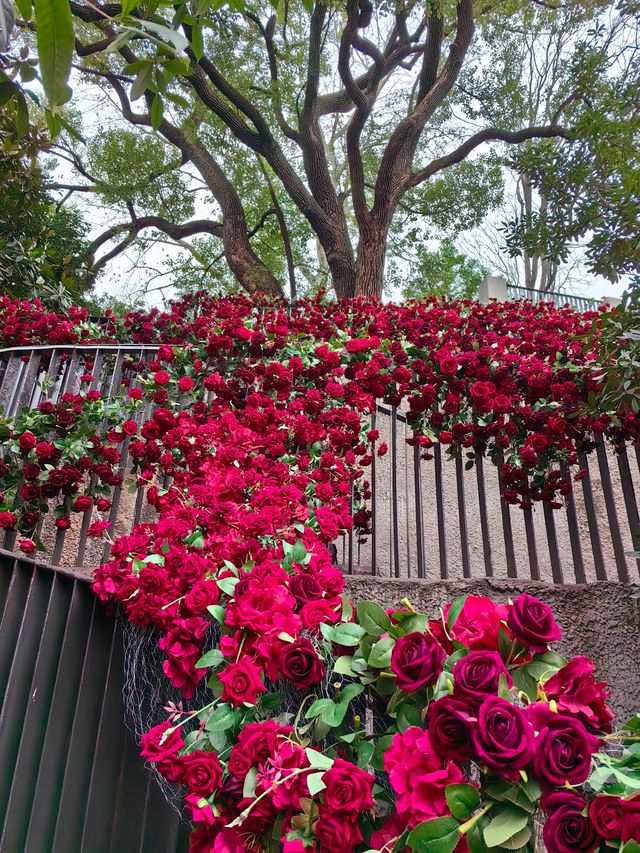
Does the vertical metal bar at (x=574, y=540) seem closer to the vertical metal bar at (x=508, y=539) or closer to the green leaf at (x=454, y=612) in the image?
the vertical metal bar at (x=508, y=539)

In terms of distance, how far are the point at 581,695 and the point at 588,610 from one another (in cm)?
231

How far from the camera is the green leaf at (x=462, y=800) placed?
2.92 feet

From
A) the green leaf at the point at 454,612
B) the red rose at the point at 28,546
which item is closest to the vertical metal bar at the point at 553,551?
the green leaf at the point at 454,612

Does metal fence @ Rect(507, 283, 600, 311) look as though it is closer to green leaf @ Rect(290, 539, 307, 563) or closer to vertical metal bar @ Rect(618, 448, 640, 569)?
vertical metal bar @ Rect(618, 448, 640, 569)

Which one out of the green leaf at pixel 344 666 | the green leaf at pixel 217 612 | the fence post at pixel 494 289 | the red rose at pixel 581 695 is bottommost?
the red rose at pixel 581 695

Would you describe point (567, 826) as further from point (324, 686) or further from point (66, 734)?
point (66, 734)

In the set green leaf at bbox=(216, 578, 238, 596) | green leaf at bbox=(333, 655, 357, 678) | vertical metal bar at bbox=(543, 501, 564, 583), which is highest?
vertical metal bar at bbox=(543, 501, 564, 583)

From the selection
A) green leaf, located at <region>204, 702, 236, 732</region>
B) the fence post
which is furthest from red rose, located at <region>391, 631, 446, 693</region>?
the fence post

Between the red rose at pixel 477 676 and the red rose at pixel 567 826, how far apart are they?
166 millimetres

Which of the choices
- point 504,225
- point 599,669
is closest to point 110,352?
point 599,669

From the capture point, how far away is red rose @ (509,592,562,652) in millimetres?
1056

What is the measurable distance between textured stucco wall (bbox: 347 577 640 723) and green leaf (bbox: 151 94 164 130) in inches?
94.4

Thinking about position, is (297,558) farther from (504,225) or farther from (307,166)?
(307,166)

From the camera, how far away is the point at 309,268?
48.9 ft
